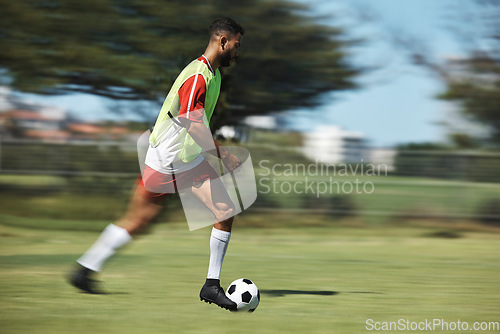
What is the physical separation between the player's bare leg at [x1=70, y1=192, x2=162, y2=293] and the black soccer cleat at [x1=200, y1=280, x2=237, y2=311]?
2.40ft

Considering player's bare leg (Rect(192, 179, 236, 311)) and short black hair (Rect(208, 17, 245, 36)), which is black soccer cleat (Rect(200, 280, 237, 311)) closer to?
player's bare leg (Rect(192, 179, 236, 311))

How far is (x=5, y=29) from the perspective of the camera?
481 inches

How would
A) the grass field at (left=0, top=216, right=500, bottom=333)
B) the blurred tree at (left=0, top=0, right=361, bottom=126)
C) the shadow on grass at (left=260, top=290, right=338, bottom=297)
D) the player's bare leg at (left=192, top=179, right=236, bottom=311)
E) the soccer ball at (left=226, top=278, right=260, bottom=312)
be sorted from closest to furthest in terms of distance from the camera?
the grass field at (left=0, top=216, right=500, bottom=333)
the soccer ball at (left=226, top=278, right=260, bottom=312)
the player's bare leg at (left=192, top=179, right=236, bottom=311)
the shadow on grass at (left=260, top=290, right=338, bottom=297)
the blurred tree at (left=0, top=0, right=361, bottom=126)

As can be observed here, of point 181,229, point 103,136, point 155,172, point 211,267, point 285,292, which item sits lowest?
point 181,229

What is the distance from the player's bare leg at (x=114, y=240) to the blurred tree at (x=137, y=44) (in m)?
7.19

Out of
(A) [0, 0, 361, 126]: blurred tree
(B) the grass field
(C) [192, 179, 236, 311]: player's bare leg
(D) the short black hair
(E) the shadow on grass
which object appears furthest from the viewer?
(A) [0, 0, 361, 126]: blurred tree

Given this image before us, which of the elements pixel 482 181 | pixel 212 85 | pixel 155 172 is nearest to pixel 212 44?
pixel 212 85

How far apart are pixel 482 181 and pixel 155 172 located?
8.88 m

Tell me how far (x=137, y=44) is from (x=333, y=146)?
4285mm

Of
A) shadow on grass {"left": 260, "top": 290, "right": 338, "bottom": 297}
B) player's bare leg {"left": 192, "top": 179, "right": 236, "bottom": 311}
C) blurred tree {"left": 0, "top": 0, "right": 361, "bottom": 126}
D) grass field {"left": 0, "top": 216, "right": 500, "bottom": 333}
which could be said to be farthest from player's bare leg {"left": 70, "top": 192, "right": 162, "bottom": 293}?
blurred tree {"left": 0, "top": 0, "right": 361, "bottom": 126}

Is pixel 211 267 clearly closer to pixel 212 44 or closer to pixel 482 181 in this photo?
pixel 212 44

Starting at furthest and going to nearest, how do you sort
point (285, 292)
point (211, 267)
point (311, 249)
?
1. point (311, 249)
2. point (285, 292)
3. point (211, 267)

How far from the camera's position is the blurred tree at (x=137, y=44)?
12.0m

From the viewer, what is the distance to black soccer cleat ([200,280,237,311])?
4.60 m
